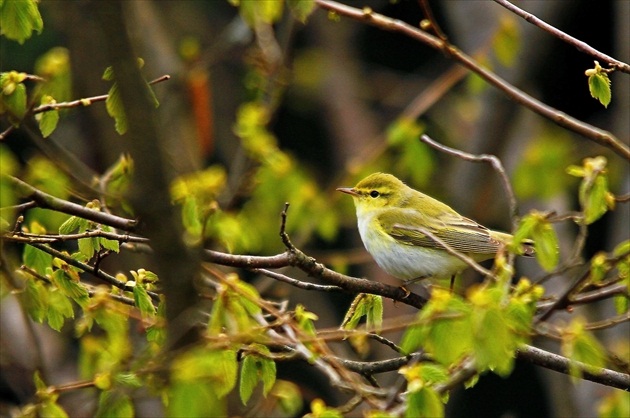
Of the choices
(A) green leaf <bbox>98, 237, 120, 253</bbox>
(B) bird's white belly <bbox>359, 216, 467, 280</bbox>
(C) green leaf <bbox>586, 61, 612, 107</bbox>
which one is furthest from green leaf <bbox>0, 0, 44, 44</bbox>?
(B) bird's white belly <bbox>359, 216, 467, 280</bbox>

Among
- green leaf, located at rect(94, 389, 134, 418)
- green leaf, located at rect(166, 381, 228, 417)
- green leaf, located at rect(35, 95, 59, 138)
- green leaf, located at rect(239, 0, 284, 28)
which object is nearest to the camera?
green leaf, located at rect(166, 381, 228, 417)

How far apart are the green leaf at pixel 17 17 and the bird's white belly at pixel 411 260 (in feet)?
8.38

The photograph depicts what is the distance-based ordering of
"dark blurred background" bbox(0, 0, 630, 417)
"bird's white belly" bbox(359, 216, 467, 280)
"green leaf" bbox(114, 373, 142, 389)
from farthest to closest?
"dark blurred background" bbox(0, 0, 630, 417) → "bird's white belly" bbox(359, 216, 467, 280) → "green leaf" bbox(114, 373, 142, 389)

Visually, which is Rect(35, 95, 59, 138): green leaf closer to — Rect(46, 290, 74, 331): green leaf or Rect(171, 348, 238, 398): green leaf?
Rect(46, 290, 74, 331): green leaf

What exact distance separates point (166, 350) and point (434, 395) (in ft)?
2.50

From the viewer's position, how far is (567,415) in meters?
5.93

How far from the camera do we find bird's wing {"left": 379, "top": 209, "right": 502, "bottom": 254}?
515cm

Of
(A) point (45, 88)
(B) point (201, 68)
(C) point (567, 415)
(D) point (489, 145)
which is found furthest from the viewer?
(D) point (489, 145)

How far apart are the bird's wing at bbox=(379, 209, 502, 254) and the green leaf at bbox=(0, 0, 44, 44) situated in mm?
2415

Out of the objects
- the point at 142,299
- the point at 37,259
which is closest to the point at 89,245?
the point at 37,259

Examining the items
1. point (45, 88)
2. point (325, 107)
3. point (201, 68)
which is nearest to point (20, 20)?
point (45, 88)

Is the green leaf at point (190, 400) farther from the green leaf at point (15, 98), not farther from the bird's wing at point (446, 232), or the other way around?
the bird's wing at point (446, 232)

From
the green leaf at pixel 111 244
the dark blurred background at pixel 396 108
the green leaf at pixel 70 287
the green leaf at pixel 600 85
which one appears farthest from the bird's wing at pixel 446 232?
the green leaf at pixel 70 287

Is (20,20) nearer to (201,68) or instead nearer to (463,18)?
(201,68)
